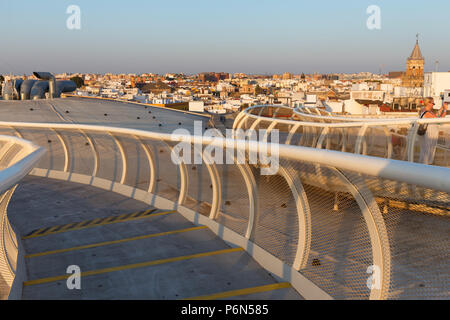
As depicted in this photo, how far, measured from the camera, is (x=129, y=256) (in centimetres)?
575

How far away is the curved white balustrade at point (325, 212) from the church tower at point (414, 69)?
11639cm

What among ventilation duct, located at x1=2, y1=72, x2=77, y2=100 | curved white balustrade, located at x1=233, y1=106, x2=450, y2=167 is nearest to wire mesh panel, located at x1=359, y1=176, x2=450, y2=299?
curved white balustrade, located at x1=233, y1=106, x2=450, y2=167

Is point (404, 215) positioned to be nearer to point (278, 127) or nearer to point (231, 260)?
point (231, 260)

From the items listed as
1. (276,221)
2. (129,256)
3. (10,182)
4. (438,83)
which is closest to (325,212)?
(276,221)

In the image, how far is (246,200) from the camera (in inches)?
344

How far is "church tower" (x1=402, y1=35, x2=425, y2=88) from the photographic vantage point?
11375 centimetres

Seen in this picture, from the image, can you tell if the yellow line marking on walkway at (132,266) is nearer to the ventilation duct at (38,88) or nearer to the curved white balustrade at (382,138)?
the curved white balustrade at (382,138)

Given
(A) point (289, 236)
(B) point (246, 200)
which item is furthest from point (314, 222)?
(B) point (246, 200)

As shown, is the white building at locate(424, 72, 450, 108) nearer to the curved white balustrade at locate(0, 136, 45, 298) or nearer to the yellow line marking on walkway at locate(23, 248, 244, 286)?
the yellow line marking on walkway at locate(23, 248, 244, 286)

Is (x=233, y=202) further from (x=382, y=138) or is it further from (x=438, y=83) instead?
(x=438, y=83)

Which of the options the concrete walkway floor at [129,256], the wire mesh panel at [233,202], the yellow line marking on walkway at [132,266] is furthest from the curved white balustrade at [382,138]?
the yellow line marking on walkway at [132,266]

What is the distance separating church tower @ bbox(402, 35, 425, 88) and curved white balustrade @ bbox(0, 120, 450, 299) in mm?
116392

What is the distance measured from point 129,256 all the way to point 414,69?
125562 millimetres

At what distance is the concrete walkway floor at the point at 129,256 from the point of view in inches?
187
